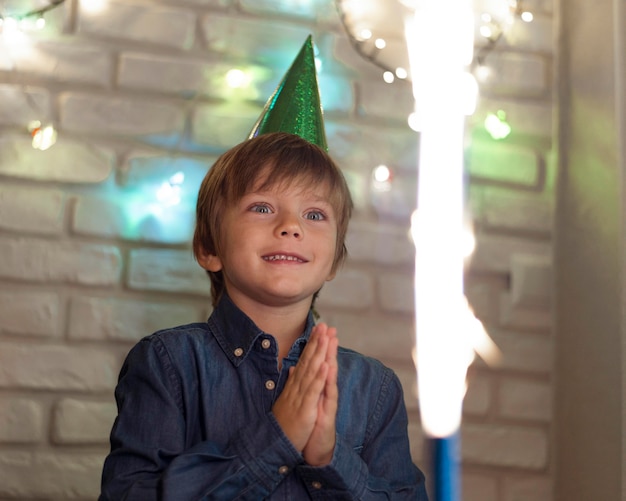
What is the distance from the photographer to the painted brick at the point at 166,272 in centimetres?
165

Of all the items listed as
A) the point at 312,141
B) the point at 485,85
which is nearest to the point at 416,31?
the point at 485,85

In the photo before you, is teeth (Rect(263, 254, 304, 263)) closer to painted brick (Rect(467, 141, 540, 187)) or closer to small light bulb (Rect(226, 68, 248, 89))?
small light bulb (Rect(226, 68, 248, 89))

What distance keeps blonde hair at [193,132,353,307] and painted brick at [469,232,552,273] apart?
53 centimetres

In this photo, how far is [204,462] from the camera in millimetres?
1114

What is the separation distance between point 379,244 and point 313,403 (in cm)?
70

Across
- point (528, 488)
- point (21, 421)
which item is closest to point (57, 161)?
point (21, 421)

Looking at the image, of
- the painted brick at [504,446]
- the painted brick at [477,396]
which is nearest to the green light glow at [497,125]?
the painted brick at [477,396]

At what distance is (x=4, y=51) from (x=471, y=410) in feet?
3.92

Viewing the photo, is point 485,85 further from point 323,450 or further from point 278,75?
Answer: point 323,450

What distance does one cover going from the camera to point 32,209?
1.63 metres

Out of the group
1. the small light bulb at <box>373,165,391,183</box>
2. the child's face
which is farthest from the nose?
the small light bulb at <box>373,165,391,183</box>

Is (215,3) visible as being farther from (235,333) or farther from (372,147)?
(235,333)

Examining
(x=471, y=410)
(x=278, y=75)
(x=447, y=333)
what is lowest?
(x=471, y=410)

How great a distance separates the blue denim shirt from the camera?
1.10m
